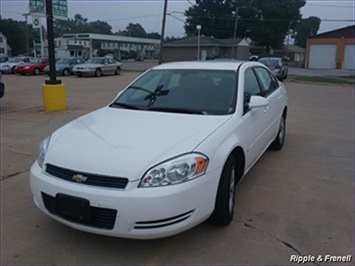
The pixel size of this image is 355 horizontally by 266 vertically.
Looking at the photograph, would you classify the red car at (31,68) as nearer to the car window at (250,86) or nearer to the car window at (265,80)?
the car window at (265,80)

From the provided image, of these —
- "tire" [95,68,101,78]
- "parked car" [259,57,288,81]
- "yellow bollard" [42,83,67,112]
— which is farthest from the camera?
"tire" [95,68,101,78]

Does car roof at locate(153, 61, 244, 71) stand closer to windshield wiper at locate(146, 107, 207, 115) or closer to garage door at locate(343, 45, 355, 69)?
windshield wiper at locate(146, 107, 207, 115)

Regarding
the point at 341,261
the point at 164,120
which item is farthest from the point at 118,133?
the point at 341,261

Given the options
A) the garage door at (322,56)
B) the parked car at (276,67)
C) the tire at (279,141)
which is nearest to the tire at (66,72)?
the parked car at (276,67)

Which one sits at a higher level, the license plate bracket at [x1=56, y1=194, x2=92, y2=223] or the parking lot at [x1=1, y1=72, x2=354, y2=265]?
the license plate bracket at [x1=56, y1=194, x2=92, y2=223]

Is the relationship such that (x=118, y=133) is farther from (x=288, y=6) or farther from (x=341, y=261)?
(x=288, y=6)

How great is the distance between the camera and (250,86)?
460cm

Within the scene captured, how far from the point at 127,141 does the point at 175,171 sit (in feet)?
1.80

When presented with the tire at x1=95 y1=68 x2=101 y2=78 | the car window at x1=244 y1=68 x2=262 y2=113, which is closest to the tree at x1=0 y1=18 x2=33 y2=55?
the tire at x1=95 y1=68 x2=101 y2=78

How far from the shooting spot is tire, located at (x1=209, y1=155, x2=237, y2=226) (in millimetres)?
3293

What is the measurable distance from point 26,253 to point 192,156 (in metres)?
1.58

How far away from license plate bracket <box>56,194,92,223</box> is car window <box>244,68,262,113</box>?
6.69 ft

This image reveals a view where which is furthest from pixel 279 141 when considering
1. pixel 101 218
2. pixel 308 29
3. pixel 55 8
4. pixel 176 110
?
pixel 308 29

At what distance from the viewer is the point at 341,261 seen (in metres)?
3.01
